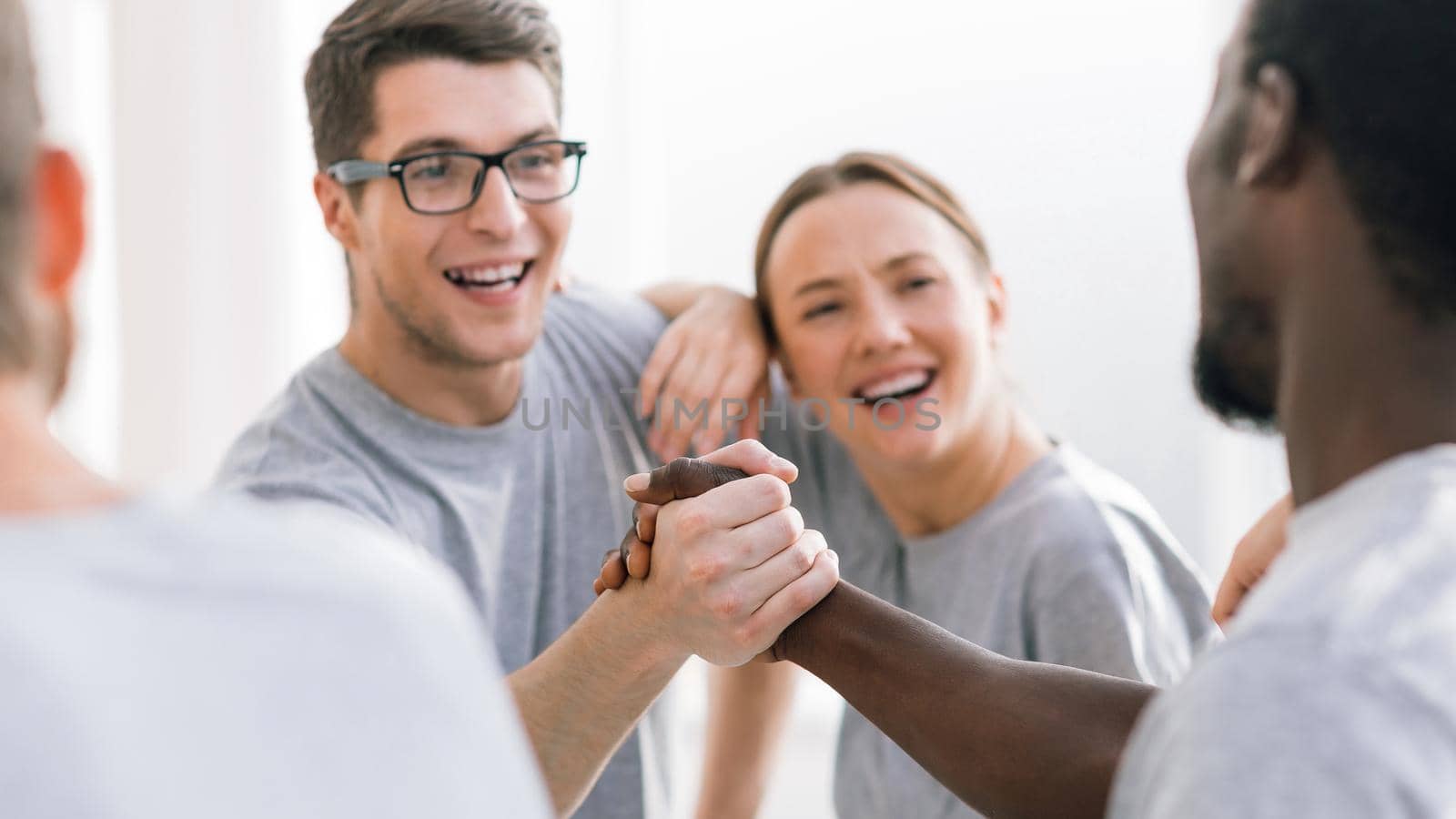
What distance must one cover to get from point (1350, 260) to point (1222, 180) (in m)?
0.10

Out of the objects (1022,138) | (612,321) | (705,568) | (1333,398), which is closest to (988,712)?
(705,568)

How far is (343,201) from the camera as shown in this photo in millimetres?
1629

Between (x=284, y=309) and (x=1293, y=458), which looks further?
(x=284, y=309)

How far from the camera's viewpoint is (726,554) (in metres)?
1.21

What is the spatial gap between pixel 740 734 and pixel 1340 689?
1.28 m

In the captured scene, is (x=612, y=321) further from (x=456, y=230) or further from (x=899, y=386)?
(x=899, y=386)

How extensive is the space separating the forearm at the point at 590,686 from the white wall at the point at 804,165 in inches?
52.9

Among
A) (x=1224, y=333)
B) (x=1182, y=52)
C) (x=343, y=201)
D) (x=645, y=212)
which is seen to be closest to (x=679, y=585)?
(x=1224, y=333)

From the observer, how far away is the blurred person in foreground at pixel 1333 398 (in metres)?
0.57

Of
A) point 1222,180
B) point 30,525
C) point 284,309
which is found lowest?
point 284,309

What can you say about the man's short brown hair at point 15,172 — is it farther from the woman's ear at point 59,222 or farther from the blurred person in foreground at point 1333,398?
the blurred person in foreground at point 1333,398

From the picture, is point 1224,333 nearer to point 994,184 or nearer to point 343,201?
point 343,201

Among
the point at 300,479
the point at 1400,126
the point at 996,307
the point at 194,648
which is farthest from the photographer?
the point at 996,307

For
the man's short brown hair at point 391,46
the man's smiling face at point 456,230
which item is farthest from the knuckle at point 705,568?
the man's short brown hair at point 391,46
